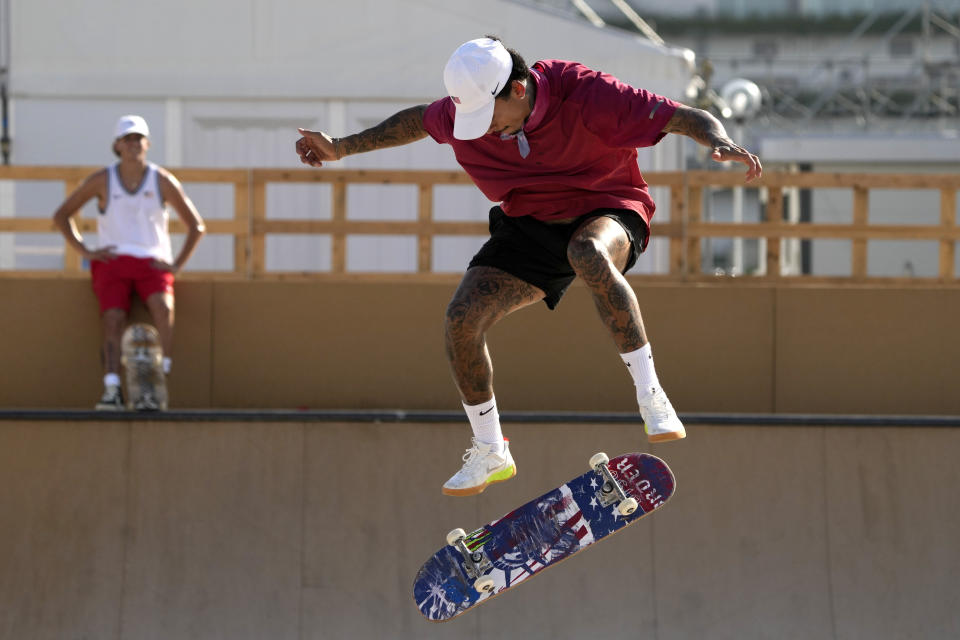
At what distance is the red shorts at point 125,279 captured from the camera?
9422 millimetres

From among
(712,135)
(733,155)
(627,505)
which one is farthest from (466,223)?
(733,155)

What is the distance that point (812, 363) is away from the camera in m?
10.1

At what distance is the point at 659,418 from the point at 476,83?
1549 millimetres

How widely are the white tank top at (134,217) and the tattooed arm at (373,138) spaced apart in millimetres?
3717

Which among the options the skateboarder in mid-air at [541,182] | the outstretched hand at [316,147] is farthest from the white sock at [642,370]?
the outstretched hand at [316,147]

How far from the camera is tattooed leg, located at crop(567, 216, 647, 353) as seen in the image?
17.7 feet

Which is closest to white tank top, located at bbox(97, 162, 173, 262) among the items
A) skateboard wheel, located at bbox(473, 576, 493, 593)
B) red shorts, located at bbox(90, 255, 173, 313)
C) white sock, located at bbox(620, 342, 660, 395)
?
red shorts, located at bbox(90, 255, 173, 313)

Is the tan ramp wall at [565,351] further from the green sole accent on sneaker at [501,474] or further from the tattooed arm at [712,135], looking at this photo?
the tattooed arm at [712,135]

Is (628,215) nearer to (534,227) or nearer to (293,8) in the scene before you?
(534,227)

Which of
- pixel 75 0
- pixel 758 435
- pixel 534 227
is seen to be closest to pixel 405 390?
pixel 758 435

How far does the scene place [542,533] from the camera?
638cm

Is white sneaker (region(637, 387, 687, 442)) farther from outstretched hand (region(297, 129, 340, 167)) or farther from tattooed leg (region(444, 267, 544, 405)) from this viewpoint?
outstretched hand (region(297, 129, 340, 167))

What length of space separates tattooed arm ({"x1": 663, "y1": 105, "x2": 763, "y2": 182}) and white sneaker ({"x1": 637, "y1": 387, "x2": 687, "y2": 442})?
1004 mm

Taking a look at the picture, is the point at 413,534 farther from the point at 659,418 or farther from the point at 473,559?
the point at 659,418
